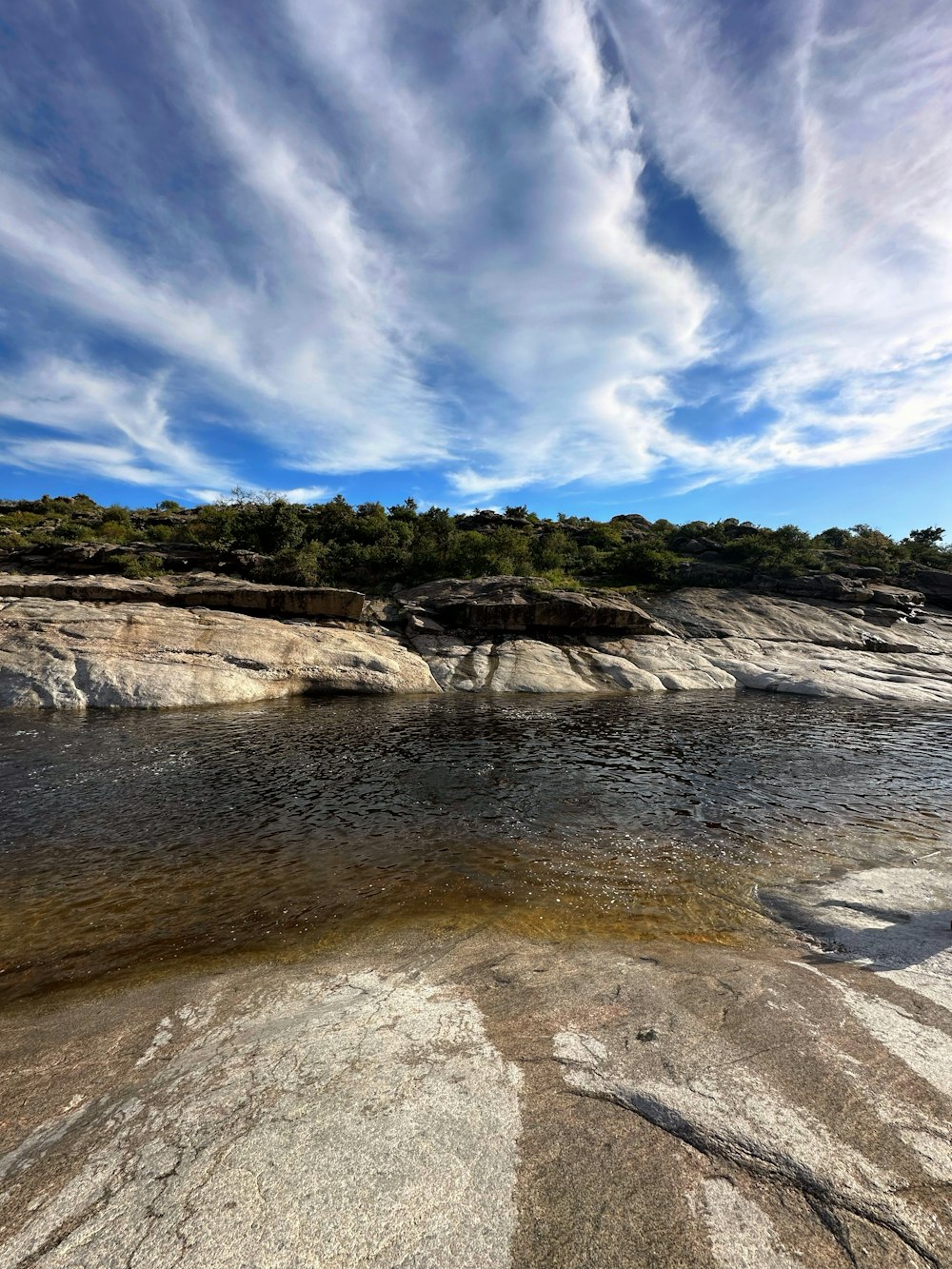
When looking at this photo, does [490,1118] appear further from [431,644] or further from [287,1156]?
[431,644]

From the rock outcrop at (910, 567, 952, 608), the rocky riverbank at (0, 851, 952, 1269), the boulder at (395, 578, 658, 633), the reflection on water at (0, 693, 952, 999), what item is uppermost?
the rock outcrop at (910, 567, 952, 608)

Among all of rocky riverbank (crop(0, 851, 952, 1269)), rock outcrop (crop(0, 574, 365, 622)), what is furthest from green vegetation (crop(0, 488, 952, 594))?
rocky riverbank (crop(0, 851, 952, 1269))

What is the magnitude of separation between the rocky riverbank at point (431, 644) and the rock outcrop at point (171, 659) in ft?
0.26

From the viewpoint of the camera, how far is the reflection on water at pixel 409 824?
26.3ft

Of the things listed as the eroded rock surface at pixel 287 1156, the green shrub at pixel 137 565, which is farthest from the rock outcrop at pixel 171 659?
the eroded rock surface at pixel 287 1156

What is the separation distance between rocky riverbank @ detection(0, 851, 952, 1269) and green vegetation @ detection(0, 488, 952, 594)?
3935cm

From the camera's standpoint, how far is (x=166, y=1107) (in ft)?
13.1

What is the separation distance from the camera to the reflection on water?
8.01 metres

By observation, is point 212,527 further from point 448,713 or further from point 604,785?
point 604,785

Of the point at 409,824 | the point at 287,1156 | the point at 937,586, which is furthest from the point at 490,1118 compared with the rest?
the point at 937,586

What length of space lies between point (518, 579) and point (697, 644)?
14364 millimetres

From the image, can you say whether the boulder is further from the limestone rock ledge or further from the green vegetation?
the green vegetation

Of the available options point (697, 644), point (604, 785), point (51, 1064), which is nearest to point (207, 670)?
point (604, 785)

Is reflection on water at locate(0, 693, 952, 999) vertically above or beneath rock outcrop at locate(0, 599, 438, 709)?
beneath
